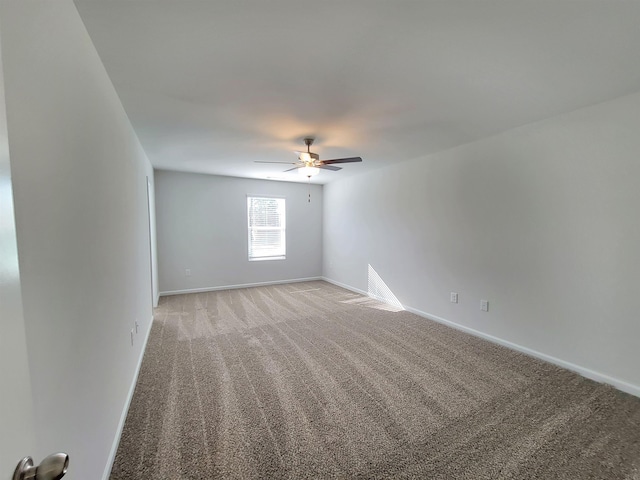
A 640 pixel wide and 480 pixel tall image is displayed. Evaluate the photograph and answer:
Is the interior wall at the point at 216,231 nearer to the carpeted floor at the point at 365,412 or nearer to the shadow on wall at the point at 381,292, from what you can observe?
the shadow on wall at the point at 381,292

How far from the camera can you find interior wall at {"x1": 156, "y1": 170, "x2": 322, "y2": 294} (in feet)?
16.0

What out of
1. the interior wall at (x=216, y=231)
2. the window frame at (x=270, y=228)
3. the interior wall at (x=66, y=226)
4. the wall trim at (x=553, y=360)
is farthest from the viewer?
the window frame at (x=270, y=228)

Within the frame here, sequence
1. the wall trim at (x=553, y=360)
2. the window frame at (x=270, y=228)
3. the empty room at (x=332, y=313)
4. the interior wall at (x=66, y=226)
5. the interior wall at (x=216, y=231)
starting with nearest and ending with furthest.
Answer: the interior wall at (x=66, y=226), the empty room at (x=332, y=313), the wall trim at (x=553, y=360), the interior wall at (x=216, y=231), the window frame at (x=270, y=228)

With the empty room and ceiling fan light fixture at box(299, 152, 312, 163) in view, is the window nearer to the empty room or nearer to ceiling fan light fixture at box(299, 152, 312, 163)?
the empty room

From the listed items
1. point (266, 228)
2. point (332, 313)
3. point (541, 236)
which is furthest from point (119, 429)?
point (266, 228)

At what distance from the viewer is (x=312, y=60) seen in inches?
64.0

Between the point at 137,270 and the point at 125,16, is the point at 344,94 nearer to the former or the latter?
the point at 125,16

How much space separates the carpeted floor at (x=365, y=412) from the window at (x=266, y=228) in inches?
106

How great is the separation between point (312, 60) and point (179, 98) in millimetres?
1150

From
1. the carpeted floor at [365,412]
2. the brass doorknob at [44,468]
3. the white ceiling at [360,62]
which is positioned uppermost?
the white ceiling at [360,62]

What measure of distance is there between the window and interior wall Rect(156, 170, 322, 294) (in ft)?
0.43

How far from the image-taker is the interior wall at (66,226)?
2.53ft

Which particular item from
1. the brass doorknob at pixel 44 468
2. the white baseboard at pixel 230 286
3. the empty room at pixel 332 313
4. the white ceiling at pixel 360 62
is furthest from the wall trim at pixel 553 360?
the brass doorknob at pixel 44 468

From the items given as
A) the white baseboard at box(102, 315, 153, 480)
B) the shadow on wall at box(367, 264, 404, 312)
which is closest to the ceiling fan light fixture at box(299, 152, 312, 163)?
the shadow on wall at box(367, 264, 404, 312)
